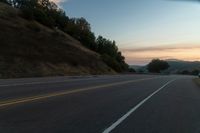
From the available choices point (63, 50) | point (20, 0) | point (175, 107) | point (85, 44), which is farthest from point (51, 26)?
point (175, 107)

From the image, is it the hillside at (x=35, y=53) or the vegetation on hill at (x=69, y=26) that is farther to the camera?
the vegetation on hill at (x=69, y=26)

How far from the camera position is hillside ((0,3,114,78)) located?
62156mm

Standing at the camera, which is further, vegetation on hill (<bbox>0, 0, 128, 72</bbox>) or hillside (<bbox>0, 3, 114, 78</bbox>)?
vegetation on hill (<bbox>0, 0, 128, 72</bbox>)

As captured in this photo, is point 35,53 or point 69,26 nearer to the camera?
point 35,53

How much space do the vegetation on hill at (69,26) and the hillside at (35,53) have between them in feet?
30.3

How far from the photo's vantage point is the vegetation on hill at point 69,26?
108 metres

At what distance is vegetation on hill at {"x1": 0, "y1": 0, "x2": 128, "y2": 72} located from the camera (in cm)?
10788

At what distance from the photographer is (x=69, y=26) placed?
125125mm

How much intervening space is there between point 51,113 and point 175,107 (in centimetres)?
571

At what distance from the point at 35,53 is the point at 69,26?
174ft

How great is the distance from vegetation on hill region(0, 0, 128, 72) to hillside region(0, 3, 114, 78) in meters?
9.23

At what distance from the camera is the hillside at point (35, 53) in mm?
62156

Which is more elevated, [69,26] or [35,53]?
[69,26]

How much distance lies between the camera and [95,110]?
51.8 feet
